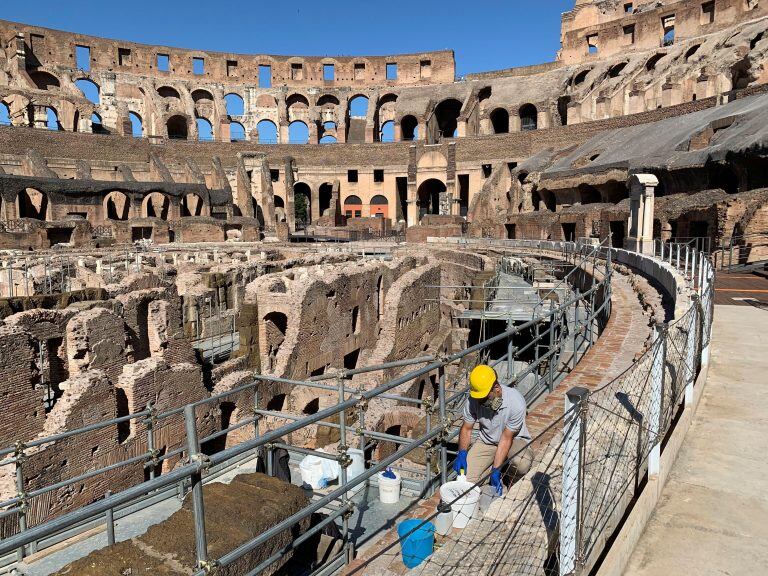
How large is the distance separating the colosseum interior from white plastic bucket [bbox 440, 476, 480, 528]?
0.26m

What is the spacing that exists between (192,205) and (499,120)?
26.3 meters

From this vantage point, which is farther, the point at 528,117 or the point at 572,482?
the point at 528,117

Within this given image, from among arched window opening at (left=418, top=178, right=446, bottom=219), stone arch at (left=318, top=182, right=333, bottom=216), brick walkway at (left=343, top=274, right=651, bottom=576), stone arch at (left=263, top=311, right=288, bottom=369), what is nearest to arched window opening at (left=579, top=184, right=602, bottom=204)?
arched window opening at (left=418, top=178, right=446, bottom=219)

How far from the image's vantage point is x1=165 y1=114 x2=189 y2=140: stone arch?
4836cm

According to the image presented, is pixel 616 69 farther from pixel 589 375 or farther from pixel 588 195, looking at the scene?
pixel 589 375

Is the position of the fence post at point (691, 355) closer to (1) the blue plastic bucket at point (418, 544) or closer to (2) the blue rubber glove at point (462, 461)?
(2) the blue rubber glove at point (462, 461)

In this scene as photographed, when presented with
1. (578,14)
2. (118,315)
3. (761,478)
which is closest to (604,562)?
(761,478)

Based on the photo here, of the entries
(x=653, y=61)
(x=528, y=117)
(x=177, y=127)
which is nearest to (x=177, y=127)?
(x=177, y=127)

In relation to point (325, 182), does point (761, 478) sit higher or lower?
lower

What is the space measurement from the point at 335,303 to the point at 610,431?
9775 millimetres

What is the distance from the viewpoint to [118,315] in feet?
31.8

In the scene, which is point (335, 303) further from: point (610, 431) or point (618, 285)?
point (610, 431)

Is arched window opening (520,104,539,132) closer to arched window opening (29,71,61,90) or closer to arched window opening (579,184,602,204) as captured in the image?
arched window opening (579,184,602,204)

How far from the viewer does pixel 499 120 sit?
49219 mm
